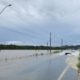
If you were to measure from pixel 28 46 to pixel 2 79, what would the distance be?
447 feet

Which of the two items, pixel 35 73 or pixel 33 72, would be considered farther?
pixel 33 72

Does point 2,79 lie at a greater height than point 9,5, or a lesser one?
lesser

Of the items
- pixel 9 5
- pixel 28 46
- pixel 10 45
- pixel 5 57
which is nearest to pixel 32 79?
pixel 9 5

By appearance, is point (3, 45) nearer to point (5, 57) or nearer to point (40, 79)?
point (5, 57)

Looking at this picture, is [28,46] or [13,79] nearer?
[13,79]

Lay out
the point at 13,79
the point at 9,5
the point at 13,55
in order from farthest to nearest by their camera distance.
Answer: the point at 13,55
the point at 9,5
the point at 13,79

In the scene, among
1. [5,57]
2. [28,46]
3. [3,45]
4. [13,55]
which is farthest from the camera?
[28,46]

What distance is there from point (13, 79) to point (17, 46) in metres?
112

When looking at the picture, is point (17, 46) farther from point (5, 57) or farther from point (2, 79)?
point (2, 79)

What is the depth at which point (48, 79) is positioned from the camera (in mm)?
19969

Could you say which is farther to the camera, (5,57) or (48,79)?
(5,57)

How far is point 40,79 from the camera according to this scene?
19.6 metres

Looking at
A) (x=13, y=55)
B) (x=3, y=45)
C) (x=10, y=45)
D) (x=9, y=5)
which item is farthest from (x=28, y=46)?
(x=9, y=5)

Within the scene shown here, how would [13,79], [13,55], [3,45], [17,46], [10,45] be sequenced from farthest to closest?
[17,46]
[10,45]
[3,45]
[13,55]
[13,79]
